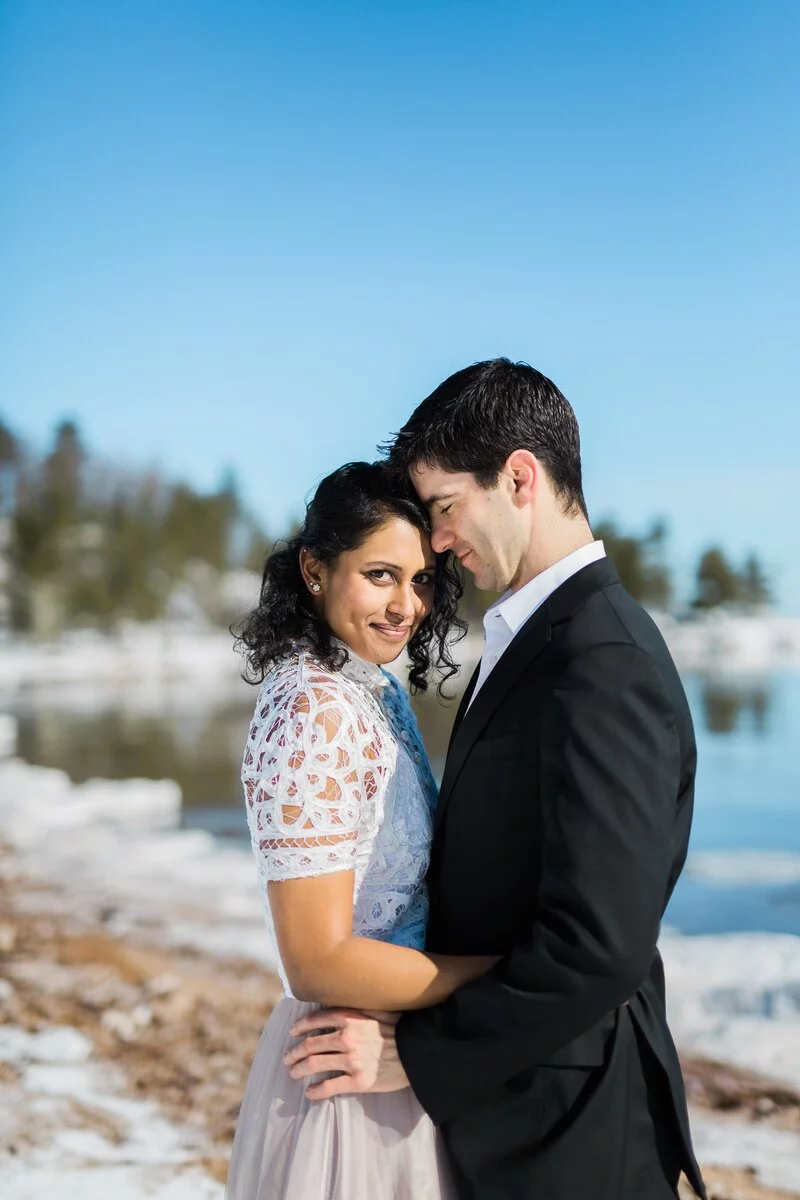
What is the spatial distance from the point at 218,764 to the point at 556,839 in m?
13.1

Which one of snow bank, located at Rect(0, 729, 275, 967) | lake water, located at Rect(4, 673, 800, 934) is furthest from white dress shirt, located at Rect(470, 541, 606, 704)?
lake water, located at Rect(4, 673, 800, 934)

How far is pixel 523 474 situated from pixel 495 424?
98 mm

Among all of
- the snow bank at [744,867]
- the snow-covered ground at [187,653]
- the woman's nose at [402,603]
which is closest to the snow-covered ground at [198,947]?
the snow bank at [744,867]

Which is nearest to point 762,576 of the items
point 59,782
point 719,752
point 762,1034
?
point 719,752

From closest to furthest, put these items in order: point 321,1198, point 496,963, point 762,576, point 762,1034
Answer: point 496,963
point 321,1198
point 762,1034
point 762,576

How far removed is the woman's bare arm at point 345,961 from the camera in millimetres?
1639

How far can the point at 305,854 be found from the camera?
65.4 inches

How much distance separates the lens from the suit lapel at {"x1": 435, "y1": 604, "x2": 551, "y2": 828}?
1662 mm

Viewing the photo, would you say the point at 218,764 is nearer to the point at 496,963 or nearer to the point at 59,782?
the point at 59,782

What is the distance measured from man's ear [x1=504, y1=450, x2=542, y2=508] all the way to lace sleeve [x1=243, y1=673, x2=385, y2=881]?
457 millimetres

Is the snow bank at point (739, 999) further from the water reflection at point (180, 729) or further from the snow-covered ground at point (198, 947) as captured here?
the water reflection at point (180, 729)

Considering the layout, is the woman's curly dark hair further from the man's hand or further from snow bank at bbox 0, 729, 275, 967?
snow bank at bbox 0, 729, 275, 967

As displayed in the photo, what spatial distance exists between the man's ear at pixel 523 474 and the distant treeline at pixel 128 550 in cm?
4440

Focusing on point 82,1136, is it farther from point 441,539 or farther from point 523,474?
point 523,474
